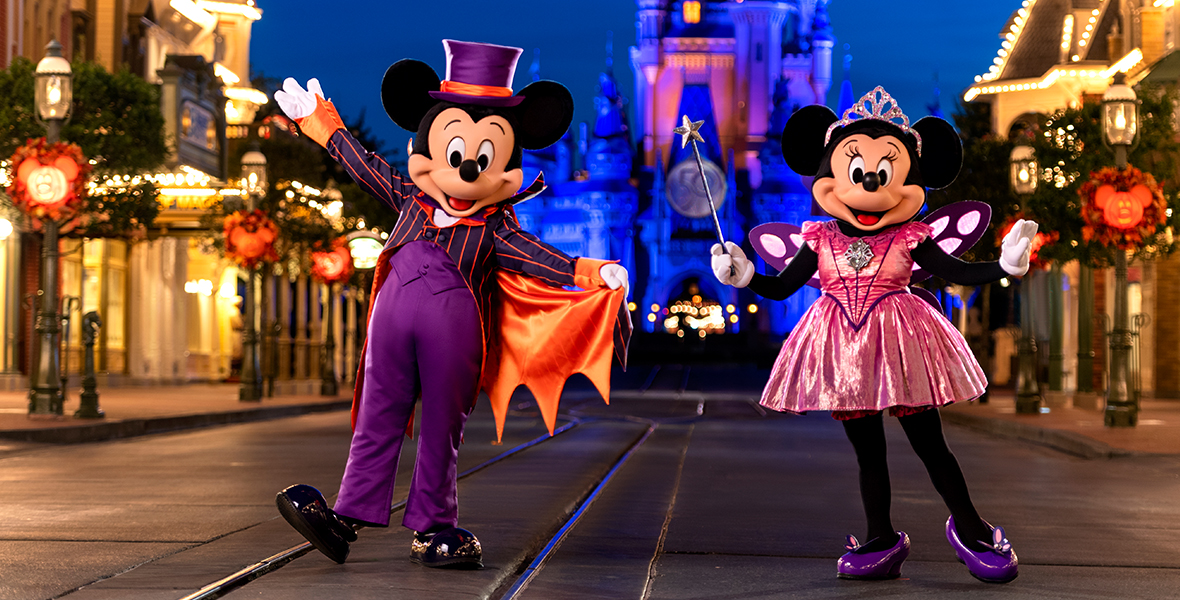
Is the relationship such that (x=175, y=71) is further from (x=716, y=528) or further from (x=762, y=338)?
(x=762, y=338)

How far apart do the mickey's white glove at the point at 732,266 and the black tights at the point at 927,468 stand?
31.3 inches

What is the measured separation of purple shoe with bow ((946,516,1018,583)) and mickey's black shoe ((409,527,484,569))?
208 cm

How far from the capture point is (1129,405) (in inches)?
754

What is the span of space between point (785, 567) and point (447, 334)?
1.86 meters

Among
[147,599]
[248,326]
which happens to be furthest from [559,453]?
[248,326]

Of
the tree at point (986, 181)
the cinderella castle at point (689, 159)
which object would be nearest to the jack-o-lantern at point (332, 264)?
the tree at point (986, 181)

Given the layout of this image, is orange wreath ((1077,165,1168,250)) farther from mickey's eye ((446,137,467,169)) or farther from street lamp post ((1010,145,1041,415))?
mickey's eye ((446,137,467,169))

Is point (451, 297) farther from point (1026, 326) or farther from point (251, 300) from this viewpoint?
point (251, 300)

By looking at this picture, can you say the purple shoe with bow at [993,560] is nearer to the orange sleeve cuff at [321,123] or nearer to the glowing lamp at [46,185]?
the orange sleeve cuff at [321,123]

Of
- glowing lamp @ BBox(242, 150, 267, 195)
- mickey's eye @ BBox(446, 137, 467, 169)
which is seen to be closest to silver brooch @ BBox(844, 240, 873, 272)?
mickey's eye @ BBox(446, 137, 467, 169)

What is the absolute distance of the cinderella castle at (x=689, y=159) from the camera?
305 feet

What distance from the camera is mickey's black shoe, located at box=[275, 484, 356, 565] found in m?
6.24

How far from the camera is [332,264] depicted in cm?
3056

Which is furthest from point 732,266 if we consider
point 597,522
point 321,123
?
point 597,522
